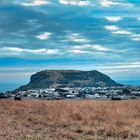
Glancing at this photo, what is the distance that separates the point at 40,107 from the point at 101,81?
62.5 meters

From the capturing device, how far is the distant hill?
90625 millimetres

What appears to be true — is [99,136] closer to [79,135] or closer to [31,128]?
[79,135]

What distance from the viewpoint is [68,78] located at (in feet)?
328

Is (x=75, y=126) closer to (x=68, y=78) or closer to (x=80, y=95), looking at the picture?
(x=80, y=95)

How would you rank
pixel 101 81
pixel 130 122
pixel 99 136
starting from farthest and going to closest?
pixel 101 81
pixel 130 122
pixel 99 136

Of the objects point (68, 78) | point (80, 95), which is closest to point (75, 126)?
point (80, 95)

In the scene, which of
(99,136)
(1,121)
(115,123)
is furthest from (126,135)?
(1,121)

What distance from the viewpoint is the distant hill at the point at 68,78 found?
9062cm

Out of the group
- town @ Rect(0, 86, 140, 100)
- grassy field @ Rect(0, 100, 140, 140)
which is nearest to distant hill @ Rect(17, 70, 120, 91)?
town @ Rect(0, 86, 140, 100)

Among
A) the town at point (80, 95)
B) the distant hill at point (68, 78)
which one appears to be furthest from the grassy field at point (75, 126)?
the distant hill at point (68, 78)

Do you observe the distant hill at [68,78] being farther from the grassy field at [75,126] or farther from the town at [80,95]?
the grassy field at [75,126]

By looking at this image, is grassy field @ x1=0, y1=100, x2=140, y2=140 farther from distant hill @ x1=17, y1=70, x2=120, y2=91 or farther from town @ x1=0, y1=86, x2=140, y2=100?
distant hill @ x1=17, y1=70, x2=120, y2=91

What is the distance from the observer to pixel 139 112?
26.2 metres

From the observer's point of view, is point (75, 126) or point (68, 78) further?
point (68, 78)
